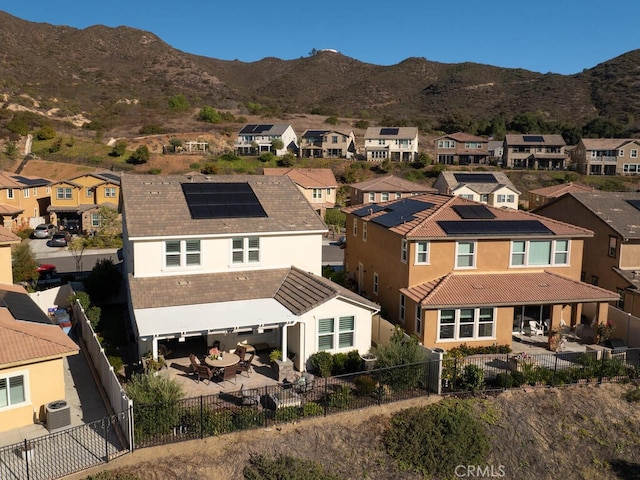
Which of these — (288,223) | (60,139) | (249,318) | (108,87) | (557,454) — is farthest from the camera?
(108,87)

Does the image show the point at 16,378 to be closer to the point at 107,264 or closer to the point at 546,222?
the point at 107,264

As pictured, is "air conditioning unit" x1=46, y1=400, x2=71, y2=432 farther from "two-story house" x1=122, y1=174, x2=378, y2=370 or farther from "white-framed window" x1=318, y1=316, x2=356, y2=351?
"white-framed window" x1=318, y1=316, x2=356, y2=351

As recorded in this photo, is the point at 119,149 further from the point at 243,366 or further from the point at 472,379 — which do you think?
the point at 472,379

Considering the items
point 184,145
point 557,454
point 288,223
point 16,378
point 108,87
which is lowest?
point 557,454

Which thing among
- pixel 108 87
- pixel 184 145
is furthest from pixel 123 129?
pixel 108 87

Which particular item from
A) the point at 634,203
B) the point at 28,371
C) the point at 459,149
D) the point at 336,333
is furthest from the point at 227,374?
the point at 459,149

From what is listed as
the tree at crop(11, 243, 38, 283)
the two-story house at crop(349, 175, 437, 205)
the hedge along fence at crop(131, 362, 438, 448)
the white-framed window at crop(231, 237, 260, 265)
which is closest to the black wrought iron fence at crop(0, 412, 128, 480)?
the hedge along fence at crop(131, 362, 438, 448)
